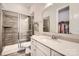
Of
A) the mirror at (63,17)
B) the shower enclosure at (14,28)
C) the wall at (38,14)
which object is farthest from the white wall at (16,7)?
the mirror at (63,17)

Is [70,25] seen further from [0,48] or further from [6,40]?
[0,48]

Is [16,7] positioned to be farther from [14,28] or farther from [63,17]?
[63,17]

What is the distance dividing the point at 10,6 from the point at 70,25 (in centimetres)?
105

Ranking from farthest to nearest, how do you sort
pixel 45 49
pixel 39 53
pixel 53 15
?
1. pixel 53 15
2. pixel 39 53
3. pixel 45 49

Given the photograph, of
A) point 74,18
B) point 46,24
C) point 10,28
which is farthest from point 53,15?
point 10,28

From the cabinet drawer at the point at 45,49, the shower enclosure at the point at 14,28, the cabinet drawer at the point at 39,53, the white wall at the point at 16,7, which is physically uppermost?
the white wall at the point at 16,7

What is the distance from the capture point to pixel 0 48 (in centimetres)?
160

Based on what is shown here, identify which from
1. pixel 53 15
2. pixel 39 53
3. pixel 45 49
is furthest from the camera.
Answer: pixel 53 15

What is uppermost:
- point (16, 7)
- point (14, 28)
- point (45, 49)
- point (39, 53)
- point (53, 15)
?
point (16, 7)

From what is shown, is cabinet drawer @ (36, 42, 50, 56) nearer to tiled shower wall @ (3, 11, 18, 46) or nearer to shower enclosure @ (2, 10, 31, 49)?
shower enclosure @ (2, 10, 31, 49)

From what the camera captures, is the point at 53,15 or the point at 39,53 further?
the point at 53,15

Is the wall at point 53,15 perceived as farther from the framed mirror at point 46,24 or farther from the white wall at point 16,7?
the white wall at point 16,7

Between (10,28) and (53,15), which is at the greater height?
(53,15)

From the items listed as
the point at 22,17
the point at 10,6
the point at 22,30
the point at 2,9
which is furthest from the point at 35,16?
the point at 2,9
